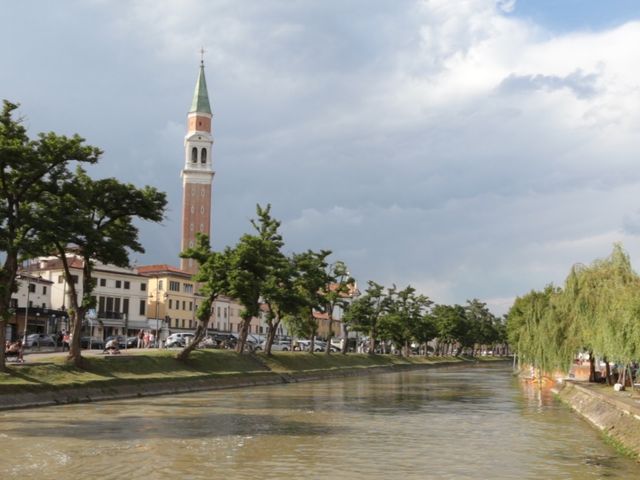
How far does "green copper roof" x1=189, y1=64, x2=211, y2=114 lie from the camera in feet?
615

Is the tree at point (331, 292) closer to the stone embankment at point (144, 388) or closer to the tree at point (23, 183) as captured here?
the stone embankment at point (144, 388)

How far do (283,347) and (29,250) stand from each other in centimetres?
7296

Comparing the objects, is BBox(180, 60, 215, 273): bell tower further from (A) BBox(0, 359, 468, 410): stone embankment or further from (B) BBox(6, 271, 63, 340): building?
(A) BBox(0, 359, 468, 410): stone embankment

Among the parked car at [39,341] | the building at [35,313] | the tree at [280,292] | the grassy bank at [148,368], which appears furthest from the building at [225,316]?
the parked car at [39,341]

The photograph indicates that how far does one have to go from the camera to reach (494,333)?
648 ft

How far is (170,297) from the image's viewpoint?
141375 millimetres

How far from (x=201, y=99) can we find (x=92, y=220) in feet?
460

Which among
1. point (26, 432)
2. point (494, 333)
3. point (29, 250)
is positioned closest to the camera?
point (26, 432)

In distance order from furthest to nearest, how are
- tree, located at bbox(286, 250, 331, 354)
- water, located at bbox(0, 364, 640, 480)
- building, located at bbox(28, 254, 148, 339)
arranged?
building, located at bbox(28, 254, 148, 339) < tree, located at bbox(286, 250, 331, 354) < water, located at bbox(0, 364, 640, 480)

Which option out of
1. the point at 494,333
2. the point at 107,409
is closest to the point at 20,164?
the point at 107,409

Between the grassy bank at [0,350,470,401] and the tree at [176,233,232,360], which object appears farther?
the tree at [176,233,232,360]

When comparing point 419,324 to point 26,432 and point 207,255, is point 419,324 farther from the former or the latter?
point 26,432

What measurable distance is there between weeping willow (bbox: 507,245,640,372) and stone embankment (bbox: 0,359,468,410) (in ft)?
83.7

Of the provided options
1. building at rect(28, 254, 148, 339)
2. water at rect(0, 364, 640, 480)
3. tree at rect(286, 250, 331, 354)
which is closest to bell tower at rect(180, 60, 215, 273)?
building at rect(28, 254, 148, 339)
